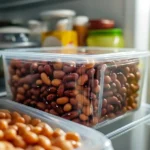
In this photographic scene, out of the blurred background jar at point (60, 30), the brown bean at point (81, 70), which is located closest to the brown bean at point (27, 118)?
the brown bean at point (81, 70)

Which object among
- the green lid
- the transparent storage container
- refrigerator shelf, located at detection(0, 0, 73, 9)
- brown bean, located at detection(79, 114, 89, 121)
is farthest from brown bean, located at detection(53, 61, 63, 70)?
refrigerator shelf, located at detection(0, 0, 73, 9)

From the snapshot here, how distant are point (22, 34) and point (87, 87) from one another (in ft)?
1.33

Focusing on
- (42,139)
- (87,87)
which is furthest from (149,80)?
(42,139)

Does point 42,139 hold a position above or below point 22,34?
below

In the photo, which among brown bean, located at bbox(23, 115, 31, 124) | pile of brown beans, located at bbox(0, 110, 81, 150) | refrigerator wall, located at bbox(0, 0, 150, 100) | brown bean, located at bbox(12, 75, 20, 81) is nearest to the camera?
pile of brown beans, located at bbox(0, 110, 81, 150)

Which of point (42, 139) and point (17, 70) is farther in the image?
point (17, 70)

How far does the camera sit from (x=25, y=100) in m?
0.59

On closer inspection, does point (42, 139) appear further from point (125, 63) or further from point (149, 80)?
point (149, 80)

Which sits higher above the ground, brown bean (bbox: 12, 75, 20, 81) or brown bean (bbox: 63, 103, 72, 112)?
brown bean (bbox: 12, 75, 20, 81)

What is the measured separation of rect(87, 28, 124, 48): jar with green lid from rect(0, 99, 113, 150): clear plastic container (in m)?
0.33

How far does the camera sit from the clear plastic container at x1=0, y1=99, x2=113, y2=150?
397mm

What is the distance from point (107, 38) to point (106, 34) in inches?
0.6

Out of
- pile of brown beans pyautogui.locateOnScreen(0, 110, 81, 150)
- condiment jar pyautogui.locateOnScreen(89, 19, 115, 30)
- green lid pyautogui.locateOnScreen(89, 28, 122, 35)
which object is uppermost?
condiment jar pyautogui.locateOnScreen(89, 19, 115, 30)

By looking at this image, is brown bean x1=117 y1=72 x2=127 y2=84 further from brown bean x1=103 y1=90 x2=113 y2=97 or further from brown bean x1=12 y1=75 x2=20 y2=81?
brown bean x1=12 y1=75 x2=20 y2=81
